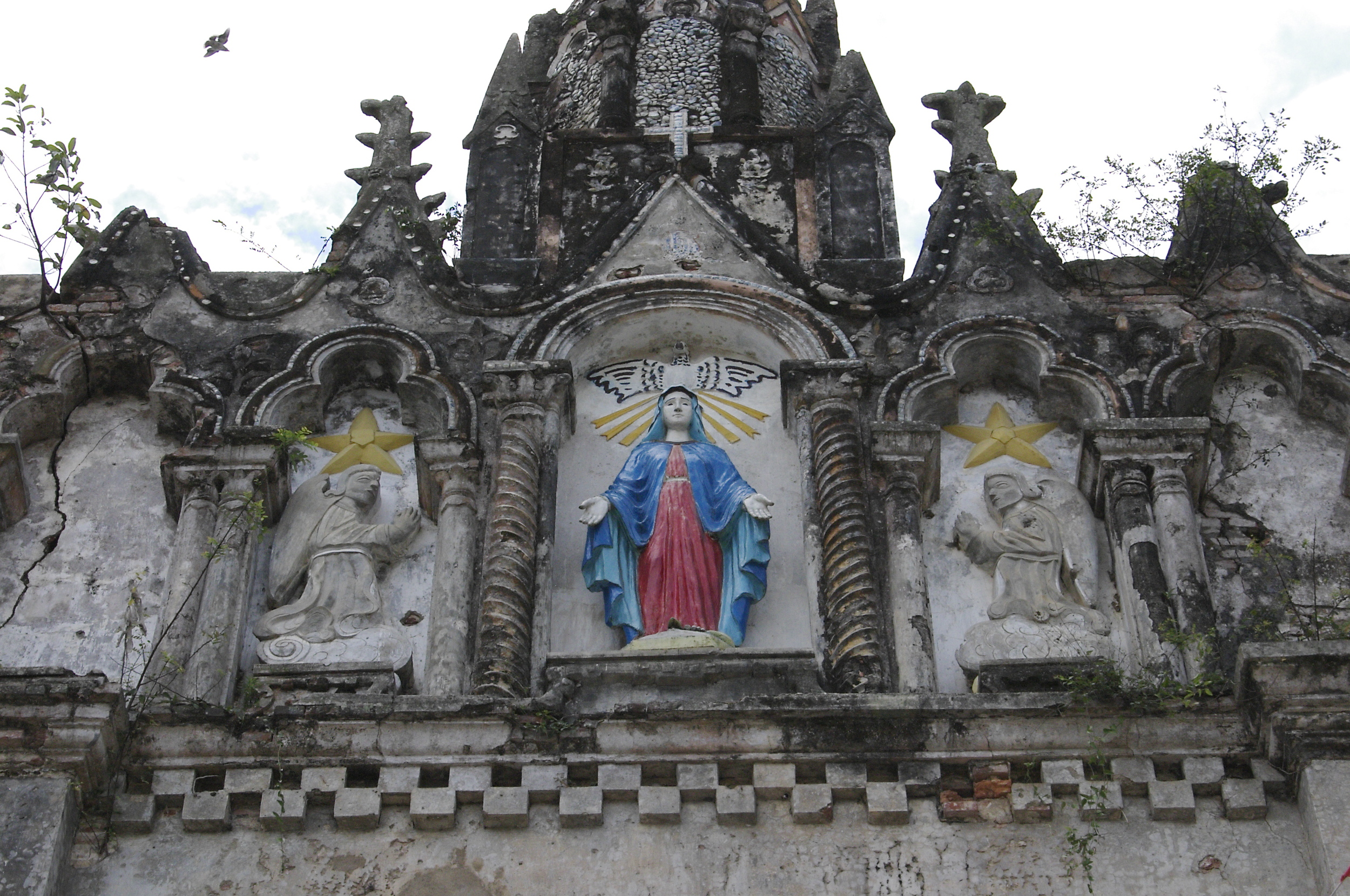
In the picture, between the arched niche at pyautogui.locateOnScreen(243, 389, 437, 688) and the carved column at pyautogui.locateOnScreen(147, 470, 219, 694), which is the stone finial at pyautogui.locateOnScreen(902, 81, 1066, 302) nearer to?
the arched niche at pyautogui.locateOnScreen(243, 389, 437, 688)

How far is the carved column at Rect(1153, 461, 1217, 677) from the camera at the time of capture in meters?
12.0

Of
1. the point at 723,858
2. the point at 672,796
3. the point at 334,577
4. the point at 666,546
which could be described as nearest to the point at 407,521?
the point at 334,577

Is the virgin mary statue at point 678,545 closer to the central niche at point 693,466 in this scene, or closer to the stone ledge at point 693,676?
the central niche at point 693,466

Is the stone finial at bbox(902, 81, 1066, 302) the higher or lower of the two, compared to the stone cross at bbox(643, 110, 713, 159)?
lower

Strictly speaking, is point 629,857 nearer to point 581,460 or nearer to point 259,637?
point 259,637

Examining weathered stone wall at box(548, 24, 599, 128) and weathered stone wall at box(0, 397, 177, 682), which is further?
weathered stone wall at box(548, 24, 599, 128)

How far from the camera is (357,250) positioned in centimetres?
1515

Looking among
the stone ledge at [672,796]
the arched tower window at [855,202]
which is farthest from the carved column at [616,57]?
the stone ledge at [672,796]

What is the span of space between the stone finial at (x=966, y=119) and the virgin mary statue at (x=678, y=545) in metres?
3.89

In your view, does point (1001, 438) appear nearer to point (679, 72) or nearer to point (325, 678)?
point (325, 678)

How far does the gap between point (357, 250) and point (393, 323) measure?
35.5 inches

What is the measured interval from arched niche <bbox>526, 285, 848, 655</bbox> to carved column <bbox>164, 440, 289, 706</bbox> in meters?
1.92

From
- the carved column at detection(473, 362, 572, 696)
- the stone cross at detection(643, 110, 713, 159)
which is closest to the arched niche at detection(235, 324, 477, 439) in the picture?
the carved column at detection(473, 362, 572, 696)

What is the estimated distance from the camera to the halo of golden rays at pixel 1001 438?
13.9 meters
